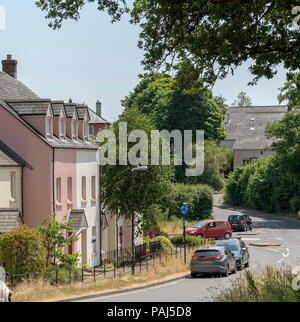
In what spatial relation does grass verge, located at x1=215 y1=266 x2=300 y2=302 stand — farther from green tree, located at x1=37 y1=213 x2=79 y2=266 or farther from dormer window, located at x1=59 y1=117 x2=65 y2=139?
dormer window, located at x1=59 y1=117 x2=65 y2=139


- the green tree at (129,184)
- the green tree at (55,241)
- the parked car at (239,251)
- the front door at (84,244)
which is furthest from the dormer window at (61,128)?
the parked car at (239,251)

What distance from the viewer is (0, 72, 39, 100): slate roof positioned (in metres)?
38.3

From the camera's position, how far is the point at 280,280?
15906mm

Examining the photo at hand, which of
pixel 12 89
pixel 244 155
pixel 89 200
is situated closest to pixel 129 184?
pixel 89 200

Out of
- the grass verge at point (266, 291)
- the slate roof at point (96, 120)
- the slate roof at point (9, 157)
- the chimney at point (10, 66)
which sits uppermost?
the chimney at point (10, 66)

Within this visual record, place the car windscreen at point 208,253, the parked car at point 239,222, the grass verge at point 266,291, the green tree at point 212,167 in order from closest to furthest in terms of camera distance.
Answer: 1. the grass verge at point 266,291
2. the car windscreen at point 208,253
3. the parked car at point 239,222
4. the green tree at point 212,167

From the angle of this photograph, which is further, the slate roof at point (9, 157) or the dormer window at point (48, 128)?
A: the dormer window at point (48, 128)

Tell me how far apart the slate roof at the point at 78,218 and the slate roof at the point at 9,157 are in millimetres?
4359

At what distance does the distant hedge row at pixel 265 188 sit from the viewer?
72.4m

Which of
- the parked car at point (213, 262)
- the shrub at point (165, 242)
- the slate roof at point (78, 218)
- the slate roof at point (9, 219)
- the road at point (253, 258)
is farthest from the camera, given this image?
the shrub at point (165, 242)

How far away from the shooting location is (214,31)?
1596 cm

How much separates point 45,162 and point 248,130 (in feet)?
238

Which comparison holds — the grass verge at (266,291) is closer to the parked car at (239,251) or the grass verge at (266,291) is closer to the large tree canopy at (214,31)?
the large tree canopy at (214,31)
